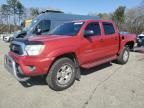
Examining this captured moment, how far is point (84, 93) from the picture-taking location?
4918mm

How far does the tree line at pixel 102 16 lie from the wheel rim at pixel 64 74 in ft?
98.3

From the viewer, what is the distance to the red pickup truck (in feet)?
15.5

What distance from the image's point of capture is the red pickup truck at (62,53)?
474 centimetres

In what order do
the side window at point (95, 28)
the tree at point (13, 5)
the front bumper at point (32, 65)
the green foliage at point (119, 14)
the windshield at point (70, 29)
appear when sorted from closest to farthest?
the front bumper at point (32, 65) < the windshield at point (70, 29) < the side window at point (95, 28) < the green foliage at point (119, 14) < the tree at point (13, 5)

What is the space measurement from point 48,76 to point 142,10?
124ft

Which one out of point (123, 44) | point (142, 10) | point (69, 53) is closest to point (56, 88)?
point (69, 53)

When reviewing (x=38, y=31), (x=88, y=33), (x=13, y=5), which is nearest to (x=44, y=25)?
(x=38, y=31)

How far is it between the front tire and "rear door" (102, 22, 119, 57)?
1.79 metres

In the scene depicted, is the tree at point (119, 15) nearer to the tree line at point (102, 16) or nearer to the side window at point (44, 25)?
the tree line at point (102, 16)

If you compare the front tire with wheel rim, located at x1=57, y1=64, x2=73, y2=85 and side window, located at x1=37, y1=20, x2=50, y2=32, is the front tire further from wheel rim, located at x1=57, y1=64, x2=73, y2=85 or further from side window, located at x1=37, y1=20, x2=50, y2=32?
side window, located at x1=37, y1=20, x2=50, y2=32

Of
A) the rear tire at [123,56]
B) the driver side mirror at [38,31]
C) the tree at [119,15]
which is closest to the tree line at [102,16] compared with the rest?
the tree at [119,15]

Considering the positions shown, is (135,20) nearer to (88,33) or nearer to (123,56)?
(123,56)

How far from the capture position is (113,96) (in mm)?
4727

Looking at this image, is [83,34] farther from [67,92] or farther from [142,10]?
[142,10]
